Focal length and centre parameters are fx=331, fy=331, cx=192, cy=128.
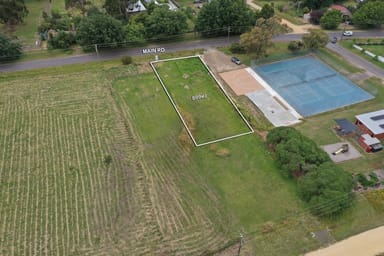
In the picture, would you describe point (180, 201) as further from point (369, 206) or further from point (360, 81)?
point (360, 81)

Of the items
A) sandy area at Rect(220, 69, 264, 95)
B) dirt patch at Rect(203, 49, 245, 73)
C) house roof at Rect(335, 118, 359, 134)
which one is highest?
dirt patch at Rect(203, 49, 245, 73)

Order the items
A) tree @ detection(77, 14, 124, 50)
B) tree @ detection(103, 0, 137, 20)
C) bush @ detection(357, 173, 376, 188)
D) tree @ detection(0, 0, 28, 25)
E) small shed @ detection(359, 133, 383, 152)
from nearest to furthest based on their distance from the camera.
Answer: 1. bush @ detection(357, 173, 376, 188)
2. small shed @ detection(359, 133, 383, 152)
3. tree @ detection(77, 14, 124, 50)
4. tree @ detection(0, 0, 28, 25)
5. tree @ detection(103, 0, 137, 20)

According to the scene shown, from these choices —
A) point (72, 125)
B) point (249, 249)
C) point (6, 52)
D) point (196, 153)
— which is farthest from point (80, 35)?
point (249, 249)

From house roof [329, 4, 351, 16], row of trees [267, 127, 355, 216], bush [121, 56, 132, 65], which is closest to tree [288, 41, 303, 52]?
house roof [329, 4, 351, 16]

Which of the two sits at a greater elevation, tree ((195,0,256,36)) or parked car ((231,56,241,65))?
tree ((195,0,256,36))

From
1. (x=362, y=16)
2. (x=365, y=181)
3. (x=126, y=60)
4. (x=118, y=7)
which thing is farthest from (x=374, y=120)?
(x=118, y=7)

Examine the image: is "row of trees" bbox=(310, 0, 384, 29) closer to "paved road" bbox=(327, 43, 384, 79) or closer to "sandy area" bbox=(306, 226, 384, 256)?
"paved road" bbox=(327, 43, 384, 79)
